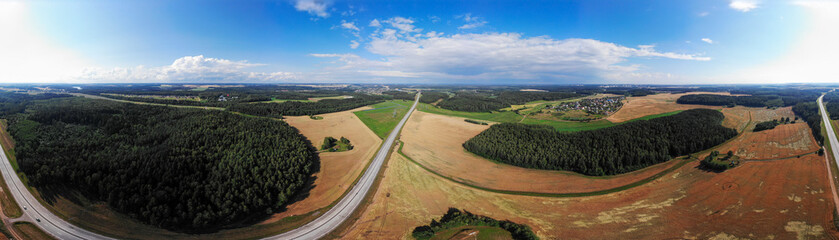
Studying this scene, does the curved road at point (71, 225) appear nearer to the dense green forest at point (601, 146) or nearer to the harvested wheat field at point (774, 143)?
the dense green forest at point (601, 146)

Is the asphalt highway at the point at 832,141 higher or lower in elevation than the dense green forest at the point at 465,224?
higher

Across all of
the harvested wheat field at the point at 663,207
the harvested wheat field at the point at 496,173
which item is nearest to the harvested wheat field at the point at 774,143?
the harvested wheat field at the point at 663,207

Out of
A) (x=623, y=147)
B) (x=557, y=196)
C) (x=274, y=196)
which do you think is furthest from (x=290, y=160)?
(x=623, y=147)

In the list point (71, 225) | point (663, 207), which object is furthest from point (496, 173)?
point (71, 225)

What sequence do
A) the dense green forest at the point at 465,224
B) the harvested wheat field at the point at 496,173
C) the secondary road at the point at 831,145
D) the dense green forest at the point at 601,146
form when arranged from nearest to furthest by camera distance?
1. the dense green forest at the point at 465,224
2. the secondary road at the point at 831,145
3. the harvested wheat field at the point at 496,173
4. the dense green forest at the point at 601,146

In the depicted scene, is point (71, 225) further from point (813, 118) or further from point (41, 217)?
point (813, 118)

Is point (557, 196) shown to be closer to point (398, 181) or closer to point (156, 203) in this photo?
point (398, 181)

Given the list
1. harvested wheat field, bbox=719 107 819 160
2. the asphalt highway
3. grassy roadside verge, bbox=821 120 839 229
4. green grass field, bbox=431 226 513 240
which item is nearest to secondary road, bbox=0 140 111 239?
green grass field, bbox=431 226 513 240
